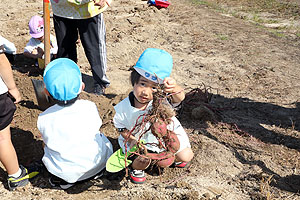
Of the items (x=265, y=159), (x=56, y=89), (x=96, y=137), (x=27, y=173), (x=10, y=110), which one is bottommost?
(x=27, y=173)

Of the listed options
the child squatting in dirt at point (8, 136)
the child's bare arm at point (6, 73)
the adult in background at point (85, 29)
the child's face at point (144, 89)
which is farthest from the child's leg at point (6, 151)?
the adult in background at point (85, 29)

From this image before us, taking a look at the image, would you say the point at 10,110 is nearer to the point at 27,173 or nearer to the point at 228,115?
the point at 27,173

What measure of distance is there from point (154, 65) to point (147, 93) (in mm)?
210

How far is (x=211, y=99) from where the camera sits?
11.8ft

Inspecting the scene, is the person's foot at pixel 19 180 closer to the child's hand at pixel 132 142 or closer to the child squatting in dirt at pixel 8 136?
the child squatting in dirt at pixel 8 136

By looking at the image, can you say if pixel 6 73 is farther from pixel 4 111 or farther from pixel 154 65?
pixel 154 65

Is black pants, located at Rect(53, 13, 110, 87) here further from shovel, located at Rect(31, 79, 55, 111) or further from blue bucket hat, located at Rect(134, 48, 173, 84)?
blue bucket hat, located at Rect(134, 48, 173, 84)

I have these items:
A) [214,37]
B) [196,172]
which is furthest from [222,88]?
[214,37]

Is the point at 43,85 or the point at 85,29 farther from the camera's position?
the point at 85,29

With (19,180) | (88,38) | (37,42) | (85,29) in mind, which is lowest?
(19,180)

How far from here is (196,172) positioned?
238 cm

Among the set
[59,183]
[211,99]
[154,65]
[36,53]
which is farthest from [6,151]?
[211,99]

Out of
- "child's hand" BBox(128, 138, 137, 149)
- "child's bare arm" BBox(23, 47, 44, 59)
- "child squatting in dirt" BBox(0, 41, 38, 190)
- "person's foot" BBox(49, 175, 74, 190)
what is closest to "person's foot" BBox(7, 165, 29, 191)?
"child squatting in dirt" BBox(0, 41, 38, 190)

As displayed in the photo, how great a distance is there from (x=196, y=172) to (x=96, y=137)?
0.87 meters
